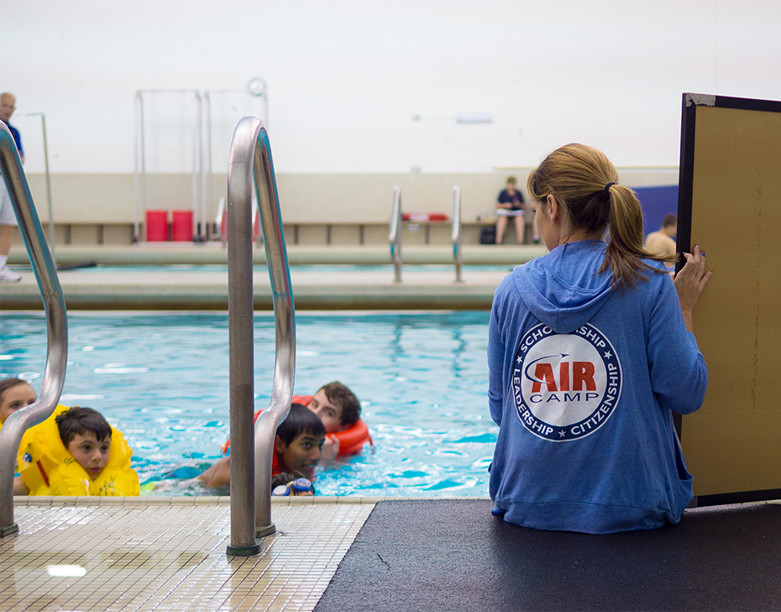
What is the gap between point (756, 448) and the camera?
1.88 metres

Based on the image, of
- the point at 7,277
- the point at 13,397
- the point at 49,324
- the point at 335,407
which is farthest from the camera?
the point at 7,277

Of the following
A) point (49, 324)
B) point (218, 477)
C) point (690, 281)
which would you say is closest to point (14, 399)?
point (218, 477)

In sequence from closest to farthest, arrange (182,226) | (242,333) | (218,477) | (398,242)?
1. (242,333)
2. (218,477)
3. (398,242)
4. (182,226)

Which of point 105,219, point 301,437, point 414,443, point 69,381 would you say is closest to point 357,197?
point 105,219

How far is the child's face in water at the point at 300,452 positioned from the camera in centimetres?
323

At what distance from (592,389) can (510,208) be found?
40.4ft

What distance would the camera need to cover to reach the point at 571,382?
160 centimetres

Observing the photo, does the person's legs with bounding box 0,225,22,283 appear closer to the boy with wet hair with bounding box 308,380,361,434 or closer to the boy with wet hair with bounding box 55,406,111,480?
the boy with wet hair with bounding box 308,380,361,434

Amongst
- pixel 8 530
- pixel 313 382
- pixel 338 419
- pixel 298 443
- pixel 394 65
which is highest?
pixel 394 65

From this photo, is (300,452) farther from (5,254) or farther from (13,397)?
(5,254)

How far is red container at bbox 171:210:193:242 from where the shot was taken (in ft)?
43.7

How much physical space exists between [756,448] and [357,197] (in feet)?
41.3

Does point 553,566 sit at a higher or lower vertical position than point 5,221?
lower

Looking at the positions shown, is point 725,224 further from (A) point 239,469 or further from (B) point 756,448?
(A) point 239,469
